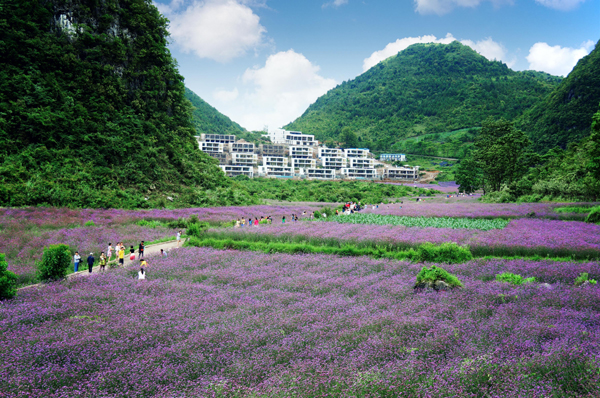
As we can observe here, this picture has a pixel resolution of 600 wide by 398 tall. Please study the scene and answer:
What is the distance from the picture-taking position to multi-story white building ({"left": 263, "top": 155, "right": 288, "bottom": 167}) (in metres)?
137

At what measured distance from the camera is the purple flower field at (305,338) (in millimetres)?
6340

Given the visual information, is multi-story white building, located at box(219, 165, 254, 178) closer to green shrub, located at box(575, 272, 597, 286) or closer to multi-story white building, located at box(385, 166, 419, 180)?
multi-story white building, located at box(385, 166, 419, 180)

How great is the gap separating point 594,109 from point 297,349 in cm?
14498

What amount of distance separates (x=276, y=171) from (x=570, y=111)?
10795 cm

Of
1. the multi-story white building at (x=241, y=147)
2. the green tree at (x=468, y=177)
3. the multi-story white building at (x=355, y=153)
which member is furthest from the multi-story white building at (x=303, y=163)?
the green tree at (x=468, y=177)

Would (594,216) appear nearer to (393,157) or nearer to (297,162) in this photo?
(297,162)

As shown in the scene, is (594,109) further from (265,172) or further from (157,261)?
(157,261)

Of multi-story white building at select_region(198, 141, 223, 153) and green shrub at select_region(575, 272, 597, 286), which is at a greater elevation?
multi-story white building at select_region(198, 141, 223, 153)

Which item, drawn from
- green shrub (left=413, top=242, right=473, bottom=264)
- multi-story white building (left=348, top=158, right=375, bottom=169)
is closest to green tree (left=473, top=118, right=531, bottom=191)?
green shrub (left=413, top=242, right=473, bottom=264)

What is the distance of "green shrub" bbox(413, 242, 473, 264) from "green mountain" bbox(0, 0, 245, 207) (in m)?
34.0

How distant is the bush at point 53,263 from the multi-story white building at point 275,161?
4838 inches

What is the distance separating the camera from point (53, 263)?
46.6 feet

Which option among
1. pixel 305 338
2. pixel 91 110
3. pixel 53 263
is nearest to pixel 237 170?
pixel 91 110

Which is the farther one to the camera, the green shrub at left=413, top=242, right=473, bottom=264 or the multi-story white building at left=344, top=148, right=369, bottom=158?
the multi-story white building at left=344, top=148, right=369, bottom=158
